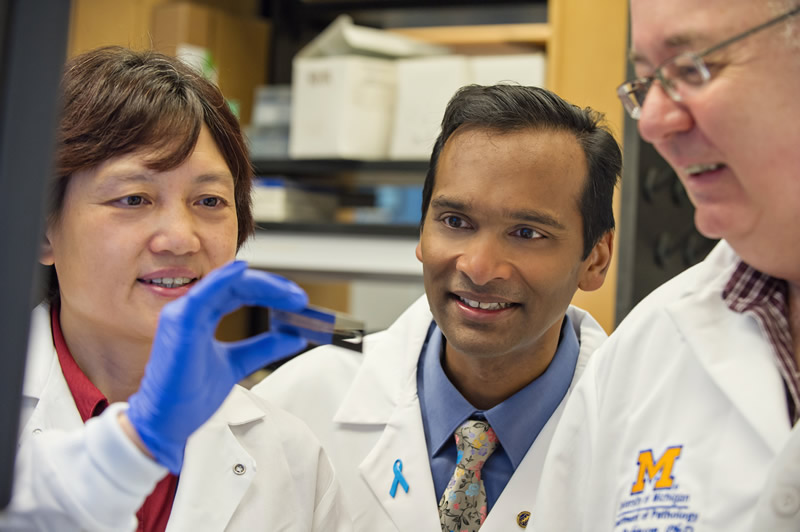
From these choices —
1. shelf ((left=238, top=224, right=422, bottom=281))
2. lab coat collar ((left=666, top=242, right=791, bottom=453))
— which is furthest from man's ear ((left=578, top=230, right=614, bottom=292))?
shelf ((left=238, top=224, right=422, bottom=281))

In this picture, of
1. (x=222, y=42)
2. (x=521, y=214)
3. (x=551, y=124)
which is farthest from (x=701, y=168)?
(x=222, y=42)

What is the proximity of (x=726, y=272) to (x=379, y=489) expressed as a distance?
0.72m

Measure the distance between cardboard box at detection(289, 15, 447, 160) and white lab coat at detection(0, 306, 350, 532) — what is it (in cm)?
205

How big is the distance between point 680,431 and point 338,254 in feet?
7.65

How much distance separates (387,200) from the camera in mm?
3693

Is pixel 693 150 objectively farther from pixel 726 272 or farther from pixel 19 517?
pixel 19 517

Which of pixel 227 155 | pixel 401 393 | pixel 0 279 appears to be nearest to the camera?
pixel 0 279

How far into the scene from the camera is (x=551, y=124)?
155 cm

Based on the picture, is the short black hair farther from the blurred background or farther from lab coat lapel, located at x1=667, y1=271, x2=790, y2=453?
the blurred background

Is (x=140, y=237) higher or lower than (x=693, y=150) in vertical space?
lower

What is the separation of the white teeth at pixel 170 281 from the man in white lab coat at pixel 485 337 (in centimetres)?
47

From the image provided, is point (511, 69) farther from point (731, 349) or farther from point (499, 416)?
point (731, 349)

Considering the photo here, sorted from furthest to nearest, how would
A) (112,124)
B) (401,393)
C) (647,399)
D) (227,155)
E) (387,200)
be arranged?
(387,200), (401,393), (227,155), (112,124), (647,399)

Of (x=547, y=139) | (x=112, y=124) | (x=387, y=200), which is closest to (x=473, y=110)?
(x=547, y=139)
